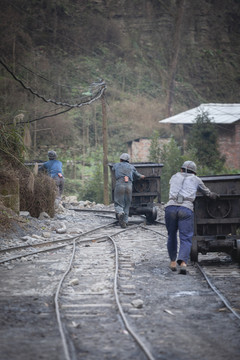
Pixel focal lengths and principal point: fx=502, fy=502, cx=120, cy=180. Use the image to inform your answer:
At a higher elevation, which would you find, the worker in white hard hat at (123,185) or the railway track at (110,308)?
the worker in white hard hat at (123,185)

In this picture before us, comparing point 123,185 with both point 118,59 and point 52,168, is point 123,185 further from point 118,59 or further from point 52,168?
point 118,59

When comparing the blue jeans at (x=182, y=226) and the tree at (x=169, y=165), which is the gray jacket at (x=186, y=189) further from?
the tree at (x=169, y=165)

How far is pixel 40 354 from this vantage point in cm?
434

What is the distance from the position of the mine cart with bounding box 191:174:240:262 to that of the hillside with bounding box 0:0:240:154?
1074 inches

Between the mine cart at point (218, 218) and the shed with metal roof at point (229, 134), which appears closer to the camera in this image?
the mine cart at point (218, 218)

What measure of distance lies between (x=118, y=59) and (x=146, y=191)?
125 ft

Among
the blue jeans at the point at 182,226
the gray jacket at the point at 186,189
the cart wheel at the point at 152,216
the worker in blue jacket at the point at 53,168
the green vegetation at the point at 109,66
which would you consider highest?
the green vegetation at the point at 109,66

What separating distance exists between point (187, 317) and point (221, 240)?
3287 millimetres

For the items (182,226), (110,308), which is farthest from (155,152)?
(110,308)

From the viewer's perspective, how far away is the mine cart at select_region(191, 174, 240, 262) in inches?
351

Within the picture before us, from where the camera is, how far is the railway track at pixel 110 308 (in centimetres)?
456

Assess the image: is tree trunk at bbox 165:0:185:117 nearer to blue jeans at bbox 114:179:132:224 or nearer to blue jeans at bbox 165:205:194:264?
blue jeans at bbox 114:179:132:224

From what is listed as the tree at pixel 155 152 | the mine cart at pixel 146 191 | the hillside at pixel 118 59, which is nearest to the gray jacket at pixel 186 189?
the mine cart at pixel 146 191

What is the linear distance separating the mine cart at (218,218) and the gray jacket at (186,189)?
0.44 metres
